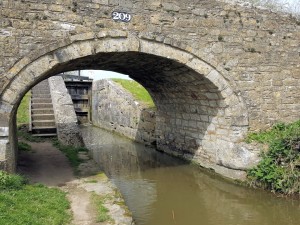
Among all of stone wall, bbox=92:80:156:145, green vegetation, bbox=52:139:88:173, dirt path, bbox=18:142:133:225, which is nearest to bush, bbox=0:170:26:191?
dirt path, bbox=18:142:133:225

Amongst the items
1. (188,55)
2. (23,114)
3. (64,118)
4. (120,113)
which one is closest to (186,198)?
(188,55)

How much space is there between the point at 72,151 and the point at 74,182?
2.84 metres

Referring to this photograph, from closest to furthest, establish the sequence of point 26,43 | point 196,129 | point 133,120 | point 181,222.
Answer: point 181,222, point 26,43, point 196,129, point 133,120

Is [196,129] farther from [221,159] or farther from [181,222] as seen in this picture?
[181,222]

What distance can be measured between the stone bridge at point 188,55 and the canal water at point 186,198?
786 millimetres

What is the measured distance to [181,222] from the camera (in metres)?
5.78

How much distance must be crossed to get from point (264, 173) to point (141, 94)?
9.76 m

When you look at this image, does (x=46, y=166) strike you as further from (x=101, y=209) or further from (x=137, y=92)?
(x=137, y=92)

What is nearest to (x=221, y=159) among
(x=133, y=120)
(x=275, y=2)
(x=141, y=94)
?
(x=275, y=2)

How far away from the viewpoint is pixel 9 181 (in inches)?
215

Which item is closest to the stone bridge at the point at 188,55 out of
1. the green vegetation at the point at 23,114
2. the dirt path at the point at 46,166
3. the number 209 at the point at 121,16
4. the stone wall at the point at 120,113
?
the number 209 at the point at 121,16

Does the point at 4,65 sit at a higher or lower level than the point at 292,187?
higher

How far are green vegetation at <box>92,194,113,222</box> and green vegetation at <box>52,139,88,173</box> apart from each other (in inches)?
77.6

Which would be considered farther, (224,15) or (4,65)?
(224,15)
